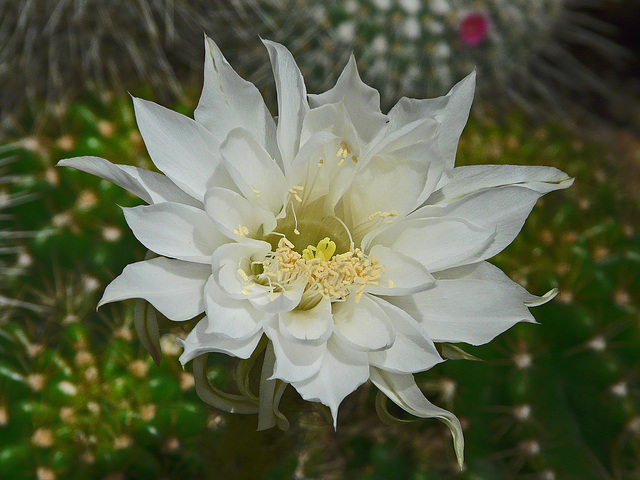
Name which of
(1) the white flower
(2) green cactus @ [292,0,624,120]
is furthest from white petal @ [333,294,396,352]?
(2) green cactus @ [292,0,624,120]

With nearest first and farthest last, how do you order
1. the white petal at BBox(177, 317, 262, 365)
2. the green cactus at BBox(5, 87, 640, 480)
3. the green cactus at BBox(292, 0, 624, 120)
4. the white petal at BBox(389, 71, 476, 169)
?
1. the white petal at BBox(177, 317, 262, 365)
2. the white petal at BBox(389, 71, 476, 169)
3. the green cactus at BBox(5, 87, 640, 480)
4. the green cactus at BBox(292, 0, 624, 120)

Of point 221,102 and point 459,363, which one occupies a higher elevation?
point 221,102

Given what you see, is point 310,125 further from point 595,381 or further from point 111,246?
point 595,381

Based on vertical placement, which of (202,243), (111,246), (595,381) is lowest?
(595,381)

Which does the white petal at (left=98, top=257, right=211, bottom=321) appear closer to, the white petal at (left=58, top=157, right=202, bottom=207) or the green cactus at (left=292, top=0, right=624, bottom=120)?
the white petal at (left=58, top=157, right=202, bottom=207)

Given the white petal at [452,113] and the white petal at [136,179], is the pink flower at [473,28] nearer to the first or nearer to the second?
the white petal at [452,113]

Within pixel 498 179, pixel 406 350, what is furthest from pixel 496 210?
pixel 406 350

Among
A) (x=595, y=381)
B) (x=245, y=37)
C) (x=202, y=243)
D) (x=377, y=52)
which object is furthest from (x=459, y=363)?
(x=245, y=37)

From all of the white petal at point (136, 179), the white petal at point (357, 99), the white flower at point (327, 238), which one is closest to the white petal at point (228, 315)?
the white flower at point (327, 238)
